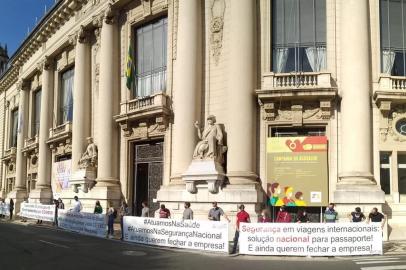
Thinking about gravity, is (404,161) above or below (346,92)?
below

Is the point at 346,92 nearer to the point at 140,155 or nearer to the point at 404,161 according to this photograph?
the point at 404,161

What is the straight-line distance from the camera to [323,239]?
1529cm

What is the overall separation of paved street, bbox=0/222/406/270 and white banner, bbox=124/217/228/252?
60 centimetres

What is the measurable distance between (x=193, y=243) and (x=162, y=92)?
1043 centimetres

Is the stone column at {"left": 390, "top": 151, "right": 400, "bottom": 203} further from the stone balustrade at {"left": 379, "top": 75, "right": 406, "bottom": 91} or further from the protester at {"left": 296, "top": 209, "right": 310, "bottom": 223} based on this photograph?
the protester at {"left": 296, "top": 209, "right": 310, "bottom": 223}

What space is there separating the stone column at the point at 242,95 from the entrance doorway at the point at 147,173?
230 inches

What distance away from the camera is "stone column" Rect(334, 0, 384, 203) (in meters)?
19.8

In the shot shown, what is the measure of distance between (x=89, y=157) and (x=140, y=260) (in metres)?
17.5

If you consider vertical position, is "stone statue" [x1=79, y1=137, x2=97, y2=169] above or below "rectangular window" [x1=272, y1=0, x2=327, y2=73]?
below

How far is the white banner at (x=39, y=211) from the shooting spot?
29250 millimetres

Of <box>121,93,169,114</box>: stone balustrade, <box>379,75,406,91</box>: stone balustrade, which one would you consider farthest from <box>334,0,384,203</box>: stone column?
<box>121,93,169,114</box>: stone balustrade

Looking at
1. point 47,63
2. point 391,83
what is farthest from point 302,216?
point 47,63

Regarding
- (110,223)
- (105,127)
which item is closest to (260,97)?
(110,223)

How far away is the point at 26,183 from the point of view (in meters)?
46.4
